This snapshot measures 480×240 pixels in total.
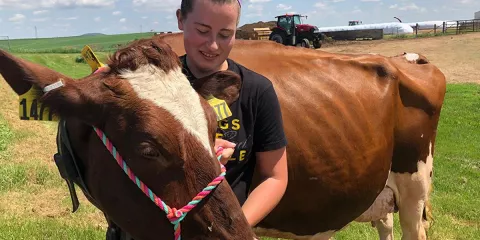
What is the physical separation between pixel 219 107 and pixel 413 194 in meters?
3.00

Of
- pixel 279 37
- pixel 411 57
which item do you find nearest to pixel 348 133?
pixel 411 57

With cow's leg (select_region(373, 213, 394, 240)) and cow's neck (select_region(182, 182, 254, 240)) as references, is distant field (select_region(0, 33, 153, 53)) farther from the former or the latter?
cow's neck (select_region(182, 182, 254, 240))

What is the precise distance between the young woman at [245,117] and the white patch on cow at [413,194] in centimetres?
226

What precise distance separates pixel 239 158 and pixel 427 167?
264 centimetres

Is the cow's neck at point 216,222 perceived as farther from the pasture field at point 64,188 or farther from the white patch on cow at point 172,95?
the pasture field at point 64,188

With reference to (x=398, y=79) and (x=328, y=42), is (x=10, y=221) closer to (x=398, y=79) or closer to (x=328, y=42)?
(x=398, y=79)

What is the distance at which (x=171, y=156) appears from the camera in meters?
1.77

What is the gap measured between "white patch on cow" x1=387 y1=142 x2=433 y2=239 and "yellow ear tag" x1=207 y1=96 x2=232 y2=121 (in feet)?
8.77

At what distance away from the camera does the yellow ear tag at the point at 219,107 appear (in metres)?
2.15

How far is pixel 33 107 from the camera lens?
6.51 feet

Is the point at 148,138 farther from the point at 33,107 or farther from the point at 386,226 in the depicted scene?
the point at 386,226

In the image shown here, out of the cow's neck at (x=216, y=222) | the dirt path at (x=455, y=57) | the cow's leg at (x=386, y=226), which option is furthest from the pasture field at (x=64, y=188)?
the dirt path at (x=455, y=57)

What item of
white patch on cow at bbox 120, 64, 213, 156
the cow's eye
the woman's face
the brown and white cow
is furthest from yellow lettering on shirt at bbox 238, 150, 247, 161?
the brown and white cow

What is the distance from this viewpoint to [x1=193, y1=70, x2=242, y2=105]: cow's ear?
223cm
